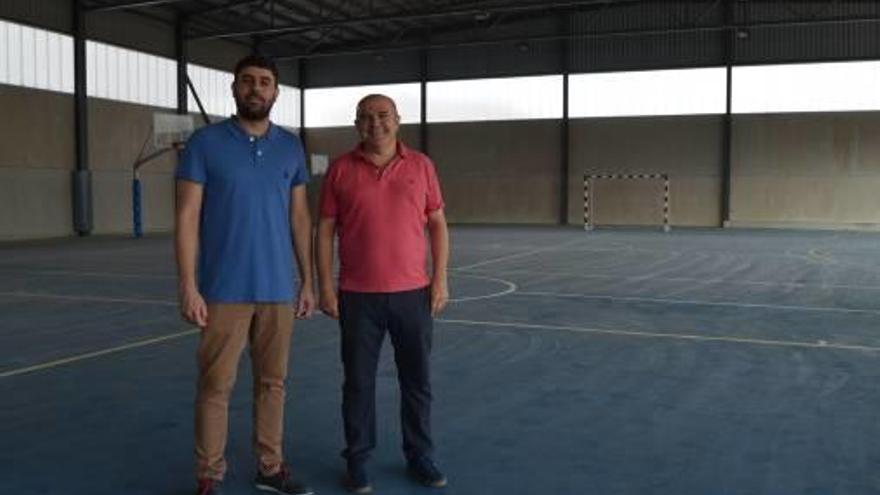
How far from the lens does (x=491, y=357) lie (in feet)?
24.6

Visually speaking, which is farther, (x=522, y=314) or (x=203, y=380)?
(x=522, y=314)

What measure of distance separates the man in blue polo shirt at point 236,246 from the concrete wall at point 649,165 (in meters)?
30.3

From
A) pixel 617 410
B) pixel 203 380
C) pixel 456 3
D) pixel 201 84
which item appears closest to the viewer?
pixel 203 380

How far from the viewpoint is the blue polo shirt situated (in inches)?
150

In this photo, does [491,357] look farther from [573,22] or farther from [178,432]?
[573,22]

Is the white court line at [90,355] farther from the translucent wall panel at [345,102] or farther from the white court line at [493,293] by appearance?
the translucent wall panel at [345,102]

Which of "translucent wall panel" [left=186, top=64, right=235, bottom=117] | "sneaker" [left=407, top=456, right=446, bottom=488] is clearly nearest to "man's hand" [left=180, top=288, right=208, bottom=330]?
"sneaker" [left=407, top=456, right=446, bottom=488]

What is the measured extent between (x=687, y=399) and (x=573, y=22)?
95.4ft

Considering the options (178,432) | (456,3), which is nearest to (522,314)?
(178,432)

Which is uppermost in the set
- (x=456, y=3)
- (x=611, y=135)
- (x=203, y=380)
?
(x=456, y=3)

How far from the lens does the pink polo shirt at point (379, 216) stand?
163 inches

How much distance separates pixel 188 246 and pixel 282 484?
1.22 meters

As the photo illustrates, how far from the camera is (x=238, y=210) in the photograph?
12.6 ft

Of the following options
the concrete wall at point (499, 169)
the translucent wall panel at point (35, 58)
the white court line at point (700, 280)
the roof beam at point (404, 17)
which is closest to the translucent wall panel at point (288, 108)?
the concrete wall at point (499, 169)
